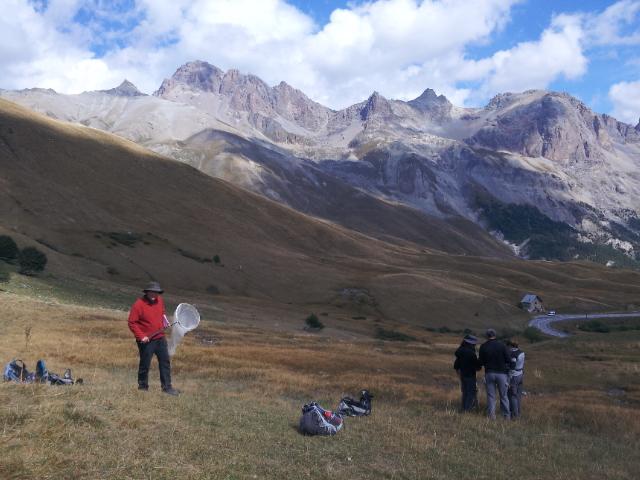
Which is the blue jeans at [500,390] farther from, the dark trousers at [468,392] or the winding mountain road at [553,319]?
the winding mountain road at [553,319]

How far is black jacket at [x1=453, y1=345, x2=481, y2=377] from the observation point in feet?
61.4

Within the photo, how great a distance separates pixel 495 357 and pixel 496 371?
44 centimetres

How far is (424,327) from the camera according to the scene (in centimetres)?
8569

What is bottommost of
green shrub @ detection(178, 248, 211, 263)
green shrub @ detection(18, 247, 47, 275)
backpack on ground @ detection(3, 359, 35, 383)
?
backpack on ground @ detection(3, 359, 35, 383)

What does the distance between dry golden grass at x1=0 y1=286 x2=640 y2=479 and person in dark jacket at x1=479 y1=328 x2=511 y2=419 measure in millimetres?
725

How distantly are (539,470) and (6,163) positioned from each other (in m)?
120

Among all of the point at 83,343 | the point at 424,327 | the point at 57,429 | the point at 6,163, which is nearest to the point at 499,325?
the point at 424,327

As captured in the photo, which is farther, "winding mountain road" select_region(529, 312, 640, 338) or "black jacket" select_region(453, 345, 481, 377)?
"winding mountain road" select_region(529, 312, 640, 338)

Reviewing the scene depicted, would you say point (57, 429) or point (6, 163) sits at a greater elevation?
point (6, 163)

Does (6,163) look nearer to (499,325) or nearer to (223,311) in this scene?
(223,311)

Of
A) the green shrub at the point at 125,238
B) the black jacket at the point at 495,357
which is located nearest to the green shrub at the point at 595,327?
the green shrub at the point at 125,238

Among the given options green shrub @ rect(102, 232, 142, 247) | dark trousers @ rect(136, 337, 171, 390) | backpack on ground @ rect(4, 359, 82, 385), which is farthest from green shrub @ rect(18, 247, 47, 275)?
dark trousers @ rect(136, 337, 171, 390)

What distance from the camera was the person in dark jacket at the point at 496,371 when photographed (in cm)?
1812

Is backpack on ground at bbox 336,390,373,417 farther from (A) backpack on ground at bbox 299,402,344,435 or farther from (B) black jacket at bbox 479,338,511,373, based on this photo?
(B) black jacket at bbox 479,338,511,373
